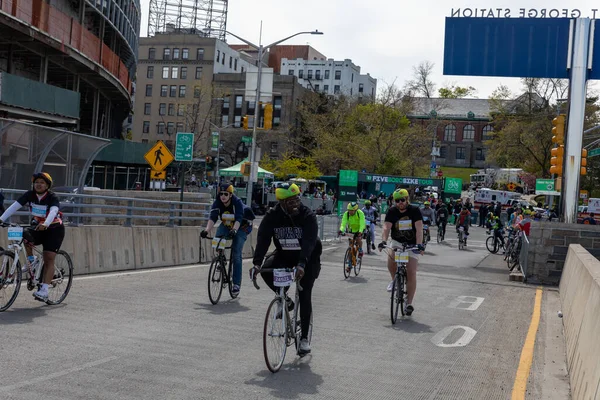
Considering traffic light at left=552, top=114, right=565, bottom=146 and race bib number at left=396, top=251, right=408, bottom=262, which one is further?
traffic light at left=552, top=114, right=565, bottom=146

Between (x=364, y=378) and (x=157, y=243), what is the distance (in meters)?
10.5

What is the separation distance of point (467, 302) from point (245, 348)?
6.84m

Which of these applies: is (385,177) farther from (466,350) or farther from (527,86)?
(466,350)

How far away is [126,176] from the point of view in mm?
48188

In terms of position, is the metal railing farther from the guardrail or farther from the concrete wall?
the guardrail

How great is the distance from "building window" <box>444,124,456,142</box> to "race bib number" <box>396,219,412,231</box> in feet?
360

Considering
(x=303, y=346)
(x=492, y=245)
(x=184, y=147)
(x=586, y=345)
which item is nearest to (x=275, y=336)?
(x=303, y=346)

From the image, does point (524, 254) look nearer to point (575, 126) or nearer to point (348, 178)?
point (575, 126)

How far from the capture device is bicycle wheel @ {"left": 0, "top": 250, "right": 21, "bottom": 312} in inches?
368

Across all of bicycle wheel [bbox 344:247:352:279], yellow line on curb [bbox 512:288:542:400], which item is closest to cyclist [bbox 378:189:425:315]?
yellow line on curb [bbox 512:288:542:400]

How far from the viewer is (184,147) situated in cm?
2362

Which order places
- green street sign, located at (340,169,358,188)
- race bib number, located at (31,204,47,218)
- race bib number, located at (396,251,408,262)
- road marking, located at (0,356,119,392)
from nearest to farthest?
road marking, located at (0,356,119,392), race bib number, located at (31,204,47,218), race bib number, located at (396,251,408,262), green street sign, located at (340,169,358,188)

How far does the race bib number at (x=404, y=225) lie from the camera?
1110 cm

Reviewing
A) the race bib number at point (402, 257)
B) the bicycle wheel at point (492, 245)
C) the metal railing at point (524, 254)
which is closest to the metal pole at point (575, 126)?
the metal railing at point (524, 254)
